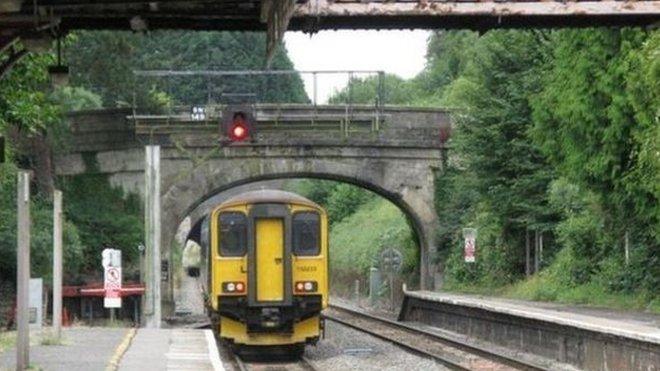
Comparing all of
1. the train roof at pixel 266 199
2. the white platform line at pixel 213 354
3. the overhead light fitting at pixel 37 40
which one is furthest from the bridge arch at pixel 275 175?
the overhead light fitting at pixel 37 40

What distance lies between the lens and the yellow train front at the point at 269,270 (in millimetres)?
23953

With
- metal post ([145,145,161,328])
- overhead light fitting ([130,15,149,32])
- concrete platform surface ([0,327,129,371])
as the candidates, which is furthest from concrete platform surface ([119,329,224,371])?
overhead light fitting ([130,15,149,32])

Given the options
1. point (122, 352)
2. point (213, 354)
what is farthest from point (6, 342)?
point (213, 354)

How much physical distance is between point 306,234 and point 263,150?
47.3 feet

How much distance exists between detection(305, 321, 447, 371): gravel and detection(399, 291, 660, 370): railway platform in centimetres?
196

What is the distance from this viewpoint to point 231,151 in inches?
1529

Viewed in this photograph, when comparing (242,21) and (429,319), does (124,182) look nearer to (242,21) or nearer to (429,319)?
(429,319)

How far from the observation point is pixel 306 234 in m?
24.5

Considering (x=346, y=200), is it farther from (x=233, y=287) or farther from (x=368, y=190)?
(x=233, y=287)

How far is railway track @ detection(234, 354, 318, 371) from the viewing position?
22453 mm

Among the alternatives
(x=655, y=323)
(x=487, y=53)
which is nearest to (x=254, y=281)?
(x=655, y=323)

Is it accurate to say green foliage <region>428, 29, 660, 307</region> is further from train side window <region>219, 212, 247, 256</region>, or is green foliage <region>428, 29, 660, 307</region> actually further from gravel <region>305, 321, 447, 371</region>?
train side window <region>219, 212, 247, 256</region>

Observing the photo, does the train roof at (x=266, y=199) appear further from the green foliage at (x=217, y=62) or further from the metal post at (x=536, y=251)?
the green foliage at (x=217, y=62)

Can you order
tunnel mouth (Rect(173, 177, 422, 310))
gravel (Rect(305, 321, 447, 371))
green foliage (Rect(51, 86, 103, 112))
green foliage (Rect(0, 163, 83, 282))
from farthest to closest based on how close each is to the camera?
1. tunnel mouth (Rect(173, 177, 422, 310))
2. green foliage (Rect(51, 86, 103, 112))
3. green foliage (Rect(0, 163, 83, 282))
4. gravel (Rect(305, 321, 447, 371))
